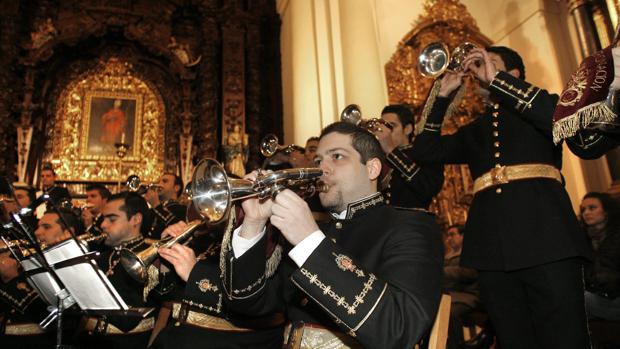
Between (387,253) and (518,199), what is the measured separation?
1077 mm

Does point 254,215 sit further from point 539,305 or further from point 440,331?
point 539,305

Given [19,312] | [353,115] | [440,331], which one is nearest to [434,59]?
[353,115]

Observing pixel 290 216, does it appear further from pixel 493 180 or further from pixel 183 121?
pixel 183 121

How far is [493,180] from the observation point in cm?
254

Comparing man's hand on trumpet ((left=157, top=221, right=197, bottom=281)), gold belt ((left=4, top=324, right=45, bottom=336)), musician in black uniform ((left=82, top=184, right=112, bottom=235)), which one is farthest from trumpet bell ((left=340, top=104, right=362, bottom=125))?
musician in black uniform ((left=82, top=184, right=112, bottom=235))

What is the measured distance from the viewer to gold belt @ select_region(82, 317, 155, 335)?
3.30m

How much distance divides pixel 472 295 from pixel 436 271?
363cm

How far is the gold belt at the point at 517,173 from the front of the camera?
244 cm

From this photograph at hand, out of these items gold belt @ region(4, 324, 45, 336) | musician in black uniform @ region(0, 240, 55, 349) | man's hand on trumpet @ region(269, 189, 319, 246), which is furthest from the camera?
gold belt @ region(4, 324, 45, 336)

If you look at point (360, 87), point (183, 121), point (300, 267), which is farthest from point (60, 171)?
point (300, 267)

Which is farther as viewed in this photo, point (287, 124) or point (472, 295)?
point (287, 124)

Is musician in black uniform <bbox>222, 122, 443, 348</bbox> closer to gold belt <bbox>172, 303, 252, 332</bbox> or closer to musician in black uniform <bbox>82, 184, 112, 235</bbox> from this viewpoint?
gold belt <bbox>172, 303, 252, 332</bbox>

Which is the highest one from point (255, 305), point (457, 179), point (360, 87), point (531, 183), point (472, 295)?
point (360, 87)

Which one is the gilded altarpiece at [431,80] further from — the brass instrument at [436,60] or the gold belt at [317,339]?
the gold belt at [317,339]
